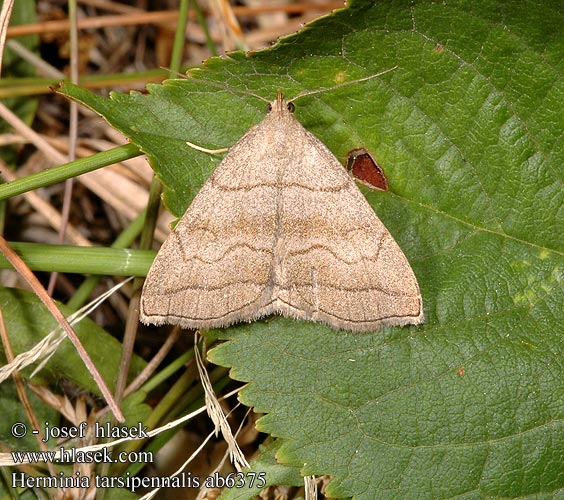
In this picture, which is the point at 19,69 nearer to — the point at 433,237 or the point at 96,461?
the point at 96,461

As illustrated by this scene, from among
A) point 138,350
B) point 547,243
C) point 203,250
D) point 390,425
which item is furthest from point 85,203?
point 547,243

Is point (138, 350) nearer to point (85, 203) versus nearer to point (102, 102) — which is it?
point (85, 203)

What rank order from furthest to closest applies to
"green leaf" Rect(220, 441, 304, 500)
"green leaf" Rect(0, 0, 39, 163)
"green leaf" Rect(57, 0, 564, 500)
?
"green leaf" Rect(0, 0, 39, 163)
"green leaf" Rect(220, 441, 304, 500)
"green leaf" Rect(57, 0, 564, 500)

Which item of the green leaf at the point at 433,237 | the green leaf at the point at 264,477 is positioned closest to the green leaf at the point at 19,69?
the green leaf at the point at 433,237

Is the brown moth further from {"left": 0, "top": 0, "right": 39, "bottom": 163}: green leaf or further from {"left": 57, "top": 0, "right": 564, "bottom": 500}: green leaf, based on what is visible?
{"left": 0, "top": 0, "right": 39, "bottom": 163}: green leaf

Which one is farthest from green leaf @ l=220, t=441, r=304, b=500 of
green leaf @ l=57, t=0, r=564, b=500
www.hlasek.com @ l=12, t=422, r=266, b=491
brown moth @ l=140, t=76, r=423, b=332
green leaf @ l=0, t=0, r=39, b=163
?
green leaf @ l=0, t=0, r=39, b=163

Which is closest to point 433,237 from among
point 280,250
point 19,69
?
point 280,250
